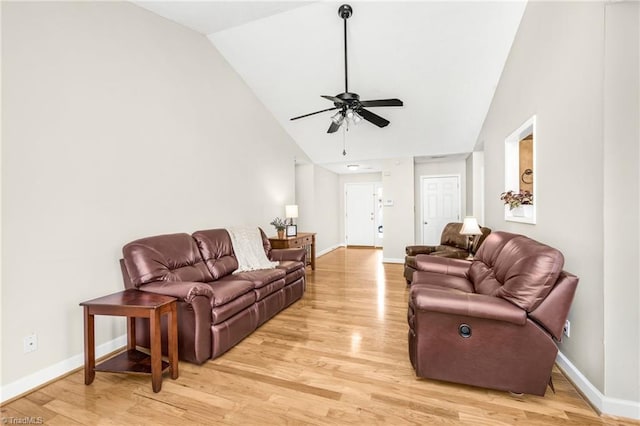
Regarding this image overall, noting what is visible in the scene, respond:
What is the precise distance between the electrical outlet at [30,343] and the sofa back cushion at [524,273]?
3174mm

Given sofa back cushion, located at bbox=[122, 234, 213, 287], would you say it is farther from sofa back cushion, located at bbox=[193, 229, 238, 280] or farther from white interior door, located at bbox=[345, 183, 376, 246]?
white interior door, located at bbox=[345, 183, 376, 246]

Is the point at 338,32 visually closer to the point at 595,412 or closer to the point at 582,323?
the point at 582,323

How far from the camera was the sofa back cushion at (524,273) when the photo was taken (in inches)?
66.5

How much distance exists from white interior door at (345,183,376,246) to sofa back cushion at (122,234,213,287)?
5.79 metres

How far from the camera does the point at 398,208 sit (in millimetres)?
6266

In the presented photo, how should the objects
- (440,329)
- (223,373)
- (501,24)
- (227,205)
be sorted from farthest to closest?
(227,205), (501,24), (223,373), (440,329)

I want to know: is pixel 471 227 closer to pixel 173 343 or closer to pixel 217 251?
pixel 217 251

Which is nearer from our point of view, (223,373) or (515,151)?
(223,373)

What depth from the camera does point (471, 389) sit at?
1884 millimetres

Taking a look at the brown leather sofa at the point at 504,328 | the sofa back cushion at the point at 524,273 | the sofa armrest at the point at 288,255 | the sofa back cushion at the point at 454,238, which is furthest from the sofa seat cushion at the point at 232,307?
the sofa back cushion at the point at 454,238

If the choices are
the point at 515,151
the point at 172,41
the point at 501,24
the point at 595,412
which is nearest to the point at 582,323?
the point at 595,412

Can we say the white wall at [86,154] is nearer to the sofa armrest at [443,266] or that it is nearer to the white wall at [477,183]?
the sofa armrest at [443,266]

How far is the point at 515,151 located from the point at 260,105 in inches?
145

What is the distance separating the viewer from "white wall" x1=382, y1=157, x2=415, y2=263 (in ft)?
20.3
